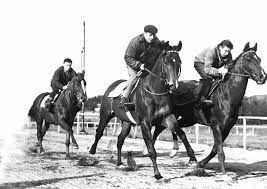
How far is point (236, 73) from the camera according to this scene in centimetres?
920

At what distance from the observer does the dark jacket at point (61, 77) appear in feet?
47.5

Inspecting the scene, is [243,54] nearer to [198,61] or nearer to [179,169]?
[198,61]

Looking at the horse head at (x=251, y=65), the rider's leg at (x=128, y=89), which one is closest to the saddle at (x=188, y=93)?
the horse head at (x=251, y=65)

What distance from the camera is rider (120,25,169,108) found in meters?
9.73

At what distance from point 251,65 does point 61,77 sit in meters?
7.84

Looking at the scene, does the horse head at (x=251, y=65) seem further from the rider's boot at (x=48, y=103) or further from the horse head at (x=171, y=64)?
the rider's boot at (x=48, y=103)

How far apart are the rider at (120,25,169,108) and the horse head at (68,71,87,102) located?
11.7 feet

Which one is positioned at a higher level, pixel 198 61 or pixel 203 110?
pixel 198 61

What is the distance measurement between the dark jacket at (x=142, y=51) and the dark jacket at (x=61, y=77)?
4952 mm

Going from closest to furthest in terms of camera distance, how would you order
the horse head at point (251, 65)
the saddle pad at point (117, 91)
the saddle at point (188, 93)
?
the horse head at point (251, 65), the saddle at point (188, 93), the saddle pad at point (117, 91)

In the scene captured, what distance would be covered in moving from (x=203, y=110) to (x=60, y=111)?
6.15 meters

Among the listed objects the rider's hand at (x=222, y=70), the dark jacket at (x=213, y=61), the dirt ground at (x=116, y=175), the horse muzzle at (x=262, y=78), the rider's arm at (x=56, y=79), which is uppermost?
the dark jacket at (x=213, y=61)

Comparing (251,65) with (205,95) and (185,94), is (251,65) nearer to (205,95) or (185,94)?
(205,95)

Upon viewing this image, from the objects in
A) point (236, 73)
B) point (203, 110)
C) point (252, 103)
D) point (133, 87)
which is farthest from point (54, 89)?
point (252, 103)
